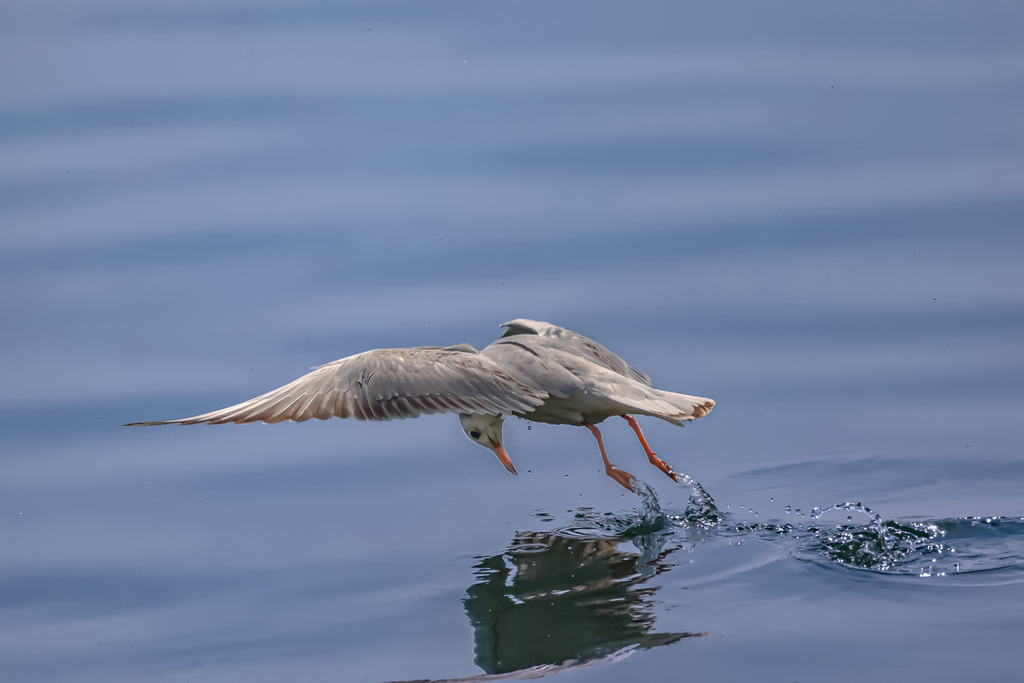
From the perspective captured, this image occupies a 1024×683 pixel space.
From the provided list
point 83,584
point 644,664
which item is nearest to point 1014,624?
point 644,664

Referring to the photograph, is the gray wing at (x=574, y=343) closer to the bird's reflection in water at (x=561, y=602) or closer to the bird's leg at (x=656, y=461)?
the bird's leg at (x=656, y=461)

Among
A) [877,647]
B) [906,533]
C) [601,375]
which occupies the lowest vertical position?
[877,647]

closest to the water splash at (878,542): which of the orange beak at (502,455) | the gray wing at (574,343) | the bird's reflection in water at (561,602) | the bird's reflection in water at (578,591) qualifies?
the bird's reflection in water at (578,591)

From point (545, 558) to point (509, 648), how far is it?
2.44 ft

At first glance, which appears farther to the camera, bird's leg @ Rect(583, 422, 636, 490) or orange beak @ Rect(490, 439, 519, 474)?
orange beak @ Rect(490, 439, 519, 474)

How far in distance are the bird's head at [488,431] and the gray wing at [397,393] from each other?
Answer: 46 centimetres

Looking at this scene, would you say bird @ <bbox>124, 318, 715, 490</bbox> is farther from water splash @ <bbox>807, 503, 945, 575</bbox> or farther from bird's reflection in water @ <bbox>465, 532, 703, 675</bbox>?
water splash @ <bbox>807, 503, 945, 575</bbox>

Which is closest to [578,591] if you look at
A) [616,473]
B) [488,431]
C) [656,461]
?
[616,473]

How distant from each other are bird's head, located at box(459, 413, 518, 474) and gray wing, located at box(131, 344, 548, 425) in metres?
0.46

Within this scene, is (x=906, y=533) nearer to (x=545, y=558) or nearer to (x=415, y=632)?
(x=545, y=558)

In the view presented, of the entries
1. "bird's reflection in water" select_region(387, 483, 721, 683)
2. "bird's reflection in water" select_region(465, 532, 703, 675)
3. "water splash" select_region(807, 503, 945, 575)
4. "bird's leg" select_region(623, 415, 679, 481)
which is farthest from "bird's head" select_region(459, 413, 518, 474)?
"water splash" select_region(807, 503, 945, 575)

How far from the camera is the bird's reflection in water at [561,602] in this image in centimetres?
468

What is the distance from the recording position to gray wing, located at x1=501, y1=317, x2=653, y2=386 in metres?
6.16

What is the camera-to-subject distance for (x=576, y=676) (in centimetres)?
448
